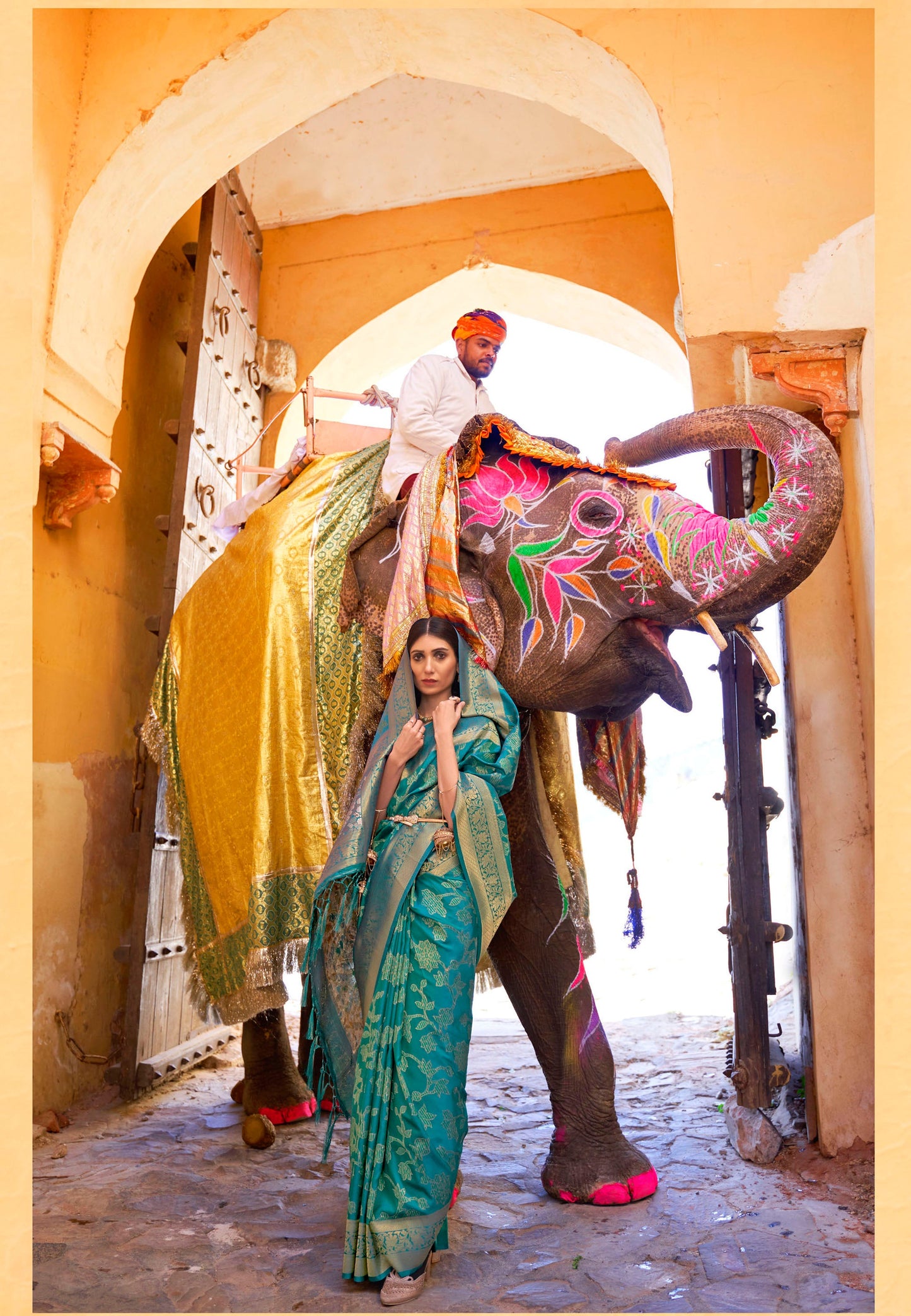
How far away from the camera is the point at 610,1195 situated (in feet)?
9.14

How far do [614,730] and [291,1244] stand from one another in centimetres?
161

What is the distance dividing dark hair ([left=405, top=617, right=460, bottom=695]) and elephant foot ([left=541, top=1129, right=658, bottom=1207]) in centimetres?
125

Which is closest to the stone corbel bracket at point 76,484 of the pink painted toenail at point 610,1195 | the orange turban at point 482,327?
the orange turban at point 482,327

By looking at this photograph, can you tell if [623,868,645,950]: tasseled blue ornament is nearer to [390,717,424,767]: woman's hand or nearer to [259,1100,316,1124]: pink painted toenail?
[390,717,424,767]: woman's hand

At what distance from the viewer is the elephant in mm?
2633

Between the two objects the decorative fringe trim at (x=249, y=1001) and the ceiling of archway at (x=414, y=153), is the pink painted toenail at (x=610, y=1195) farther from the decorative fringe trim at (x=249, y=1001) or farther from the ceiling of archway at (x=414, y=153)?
the ceiling of archway at (x=414, y=153)

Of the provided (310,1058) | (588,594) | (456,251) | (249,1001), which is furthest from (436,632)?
(456,251)

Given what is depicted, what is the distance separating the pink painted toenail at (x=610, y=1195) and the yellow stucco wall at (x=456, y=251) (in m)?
4.41

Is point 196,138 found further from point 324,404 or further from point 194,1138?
point 194,1138

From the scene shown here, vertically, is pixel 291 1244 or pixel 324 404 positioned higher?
pixel 324 404

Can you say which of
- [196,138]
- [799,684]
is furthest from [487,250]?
[799,684]

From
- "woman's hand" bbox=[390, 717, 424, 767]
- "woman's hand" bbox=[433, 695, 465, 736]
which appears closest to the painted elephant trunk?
"woman's hand" bbox=[433, 695, 465, 736]

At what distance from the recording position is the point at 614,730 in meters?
3.27

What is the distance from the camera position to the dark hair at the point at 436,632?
2.74 meters
